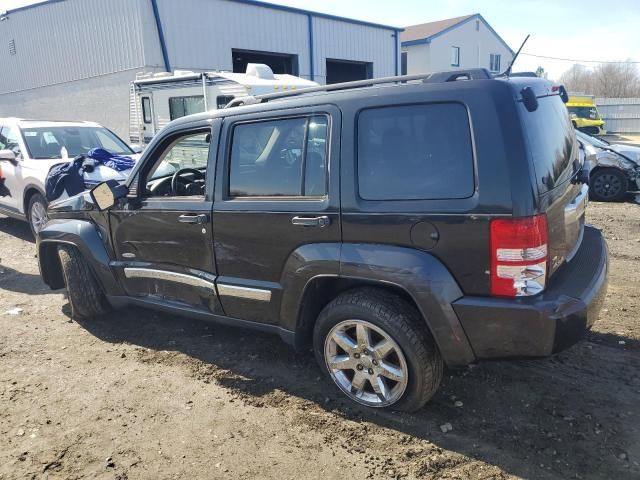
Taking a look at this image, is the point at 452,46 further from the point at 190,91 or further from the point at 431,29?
the point at 190,91

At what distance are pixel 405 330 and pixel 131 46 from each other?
17.2 metres

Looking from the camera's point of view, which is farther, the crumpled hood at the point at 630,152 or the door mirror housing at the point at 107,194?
the crumpled hood at the point at 630,152

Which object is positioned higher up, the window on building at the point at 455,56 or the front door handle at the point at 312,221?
the window on building at the point at 455,56

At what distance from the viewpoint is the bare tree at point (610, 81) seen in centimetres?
6000

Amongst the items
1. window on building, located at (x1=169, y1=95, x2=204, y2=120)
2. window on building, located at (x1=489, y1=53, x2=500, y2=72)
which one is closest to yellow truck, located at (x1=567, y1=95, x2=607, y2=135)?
window on building, located at (x1=489, y1=53, x2=500, y2=72)

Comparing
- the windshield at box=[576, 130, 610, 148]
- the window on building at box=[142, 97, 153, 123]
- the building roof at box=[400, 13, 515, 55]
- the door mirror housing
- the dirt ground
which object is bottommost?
the dirt ground

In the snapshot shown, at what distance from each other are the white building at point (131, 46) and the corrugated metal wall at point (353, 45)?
0.04 metres

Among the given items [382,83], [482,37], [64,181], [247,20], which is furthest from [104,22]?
[482,37]

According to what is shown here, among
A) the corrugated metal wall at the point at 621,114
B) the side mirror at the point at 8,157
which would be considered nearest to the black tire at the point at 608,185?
the side mirror at the point at 8,157

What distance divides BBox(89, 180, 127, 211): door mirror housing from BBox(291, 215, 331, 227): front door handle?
5.20 ft

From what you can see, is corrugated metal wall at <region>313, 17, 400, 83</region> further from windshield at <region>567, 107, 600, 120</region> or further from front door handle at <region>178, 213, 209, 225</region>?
front door handle at <region>178, 213, 209, 225</region>

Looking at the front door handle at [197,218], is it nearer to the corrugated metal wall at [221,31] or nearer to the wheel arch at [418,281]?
the wheel arch at [418,281]

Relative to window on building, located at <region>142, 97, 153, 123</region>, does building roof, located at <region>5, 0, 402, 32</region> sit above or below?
above

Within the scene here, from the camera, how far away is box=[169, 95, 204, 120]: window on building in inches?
459
